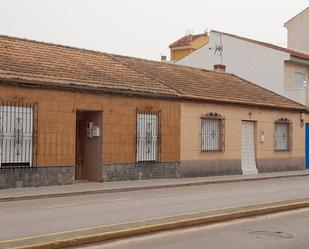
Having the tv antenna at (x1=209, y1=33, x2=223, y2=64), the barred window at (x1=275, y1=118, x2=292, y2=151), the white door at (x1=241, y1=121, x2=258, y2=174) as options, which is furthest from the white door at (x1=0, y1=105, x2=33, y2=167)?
the tv antenna at (x1=209, y1=33, x2=223, y2=64)

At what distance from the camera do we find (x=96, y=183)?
21.1 meters

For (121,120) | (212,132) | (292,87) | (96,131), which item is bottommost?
(96,131)

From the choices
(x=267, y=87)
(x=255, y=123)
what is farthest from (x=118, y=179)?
(x=267, y=87)

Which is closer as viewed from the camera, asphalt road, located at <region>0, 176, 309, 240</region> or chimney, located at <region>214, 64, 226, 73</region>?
asphalt road, located at <region>0, 176, 309, 240</region>

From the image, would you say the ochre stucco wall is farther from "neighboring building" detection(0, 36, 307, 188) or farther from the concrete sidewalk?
the concrete sidewalk

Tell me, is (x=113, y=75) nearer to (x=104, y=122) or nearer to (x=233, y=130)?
(x=104, y=122)

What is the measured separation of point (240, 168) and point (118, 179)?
8181mm

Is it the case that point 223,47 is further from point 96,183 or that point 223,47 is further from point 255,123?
point 96,183

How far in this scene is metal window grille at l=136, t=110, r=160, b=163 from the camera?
22859 millimetres

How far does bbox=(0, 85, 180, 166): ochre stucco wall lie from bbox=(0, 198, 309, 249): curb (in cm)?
887

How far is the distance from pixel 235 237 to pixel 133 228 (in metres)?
1.71

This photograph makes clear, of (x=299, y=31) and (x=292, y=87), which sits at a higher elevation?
(x=299, y=31)

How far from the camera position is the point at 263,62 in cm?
3547

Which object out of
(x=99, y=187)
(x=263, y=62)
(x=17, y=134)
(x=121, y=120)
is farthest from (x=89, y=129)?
(x=263, y=62)
